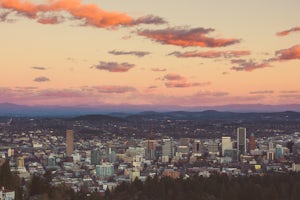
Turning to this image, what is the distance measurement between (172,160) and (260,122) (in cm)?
7547

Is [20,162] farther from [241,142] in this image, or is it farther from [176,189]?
[241,142]

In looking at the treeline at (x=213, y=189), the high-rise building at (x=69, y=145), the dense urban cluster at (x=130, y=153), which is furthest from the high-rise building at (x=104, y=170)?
the treeline at (x=213, y=189)

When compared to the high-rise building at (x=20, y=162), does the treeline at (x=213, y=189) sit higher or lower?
higher

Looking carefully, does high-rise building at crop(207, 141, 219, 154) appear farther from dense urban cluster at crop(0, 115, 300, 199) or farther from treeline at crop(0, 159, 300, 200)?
treeline at crop(0, 159, 300, 200)

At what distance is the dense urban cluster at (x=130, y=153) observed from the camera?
94.7 m

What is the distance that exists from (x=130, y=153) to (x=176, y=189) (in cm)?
7802

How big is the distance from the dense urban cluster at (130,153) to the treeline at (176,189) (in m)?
28.4

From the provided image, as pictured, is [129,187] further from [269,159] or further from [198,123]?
[198,123]

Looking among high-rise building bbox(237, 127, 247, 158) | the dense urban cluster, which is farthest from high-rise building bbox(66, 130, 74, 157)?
high-rise building bbox(237, 127, 247, 158)

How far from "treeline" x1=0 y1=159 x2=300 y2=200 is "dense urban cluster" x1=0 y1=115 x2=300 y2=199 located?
2835 cm

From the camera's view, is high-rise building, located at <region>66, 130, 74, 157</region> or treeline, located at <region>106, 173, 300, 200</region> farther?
high-rise building, located at <region>66, 130, 74, 157</region>

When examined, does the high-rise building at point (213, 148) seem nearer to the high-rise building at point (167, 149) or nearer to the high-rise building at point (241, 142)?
the high-rise building at point (241, 142)

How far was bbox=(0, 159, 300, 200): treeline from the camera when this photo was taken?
4097cm

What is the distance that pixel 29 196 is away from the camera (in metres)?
40.0
